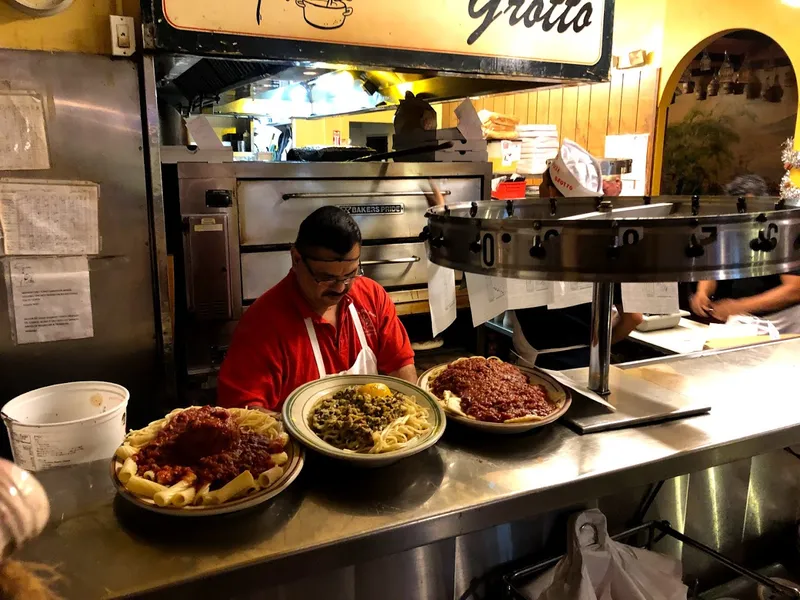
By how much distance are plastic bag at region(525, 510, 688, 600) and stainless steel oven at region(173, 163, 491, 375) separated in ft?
5.44

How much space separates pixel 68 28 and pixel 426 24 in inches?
A: 47.7

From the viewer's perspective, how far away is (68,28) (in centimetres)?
208

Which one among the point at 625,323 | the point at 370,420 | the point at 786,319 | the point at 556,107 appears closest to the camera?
the point at 370,420

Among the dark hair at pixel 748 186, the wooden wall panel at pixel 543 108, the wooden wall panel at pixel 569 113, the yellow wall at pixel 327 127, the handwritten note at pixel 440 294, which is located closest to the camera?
the handwritten note at pixel 440 294

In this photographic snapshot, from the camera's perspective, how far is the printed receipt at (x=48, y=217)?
2094 millimetres

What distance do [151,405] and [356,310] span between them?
0.97m

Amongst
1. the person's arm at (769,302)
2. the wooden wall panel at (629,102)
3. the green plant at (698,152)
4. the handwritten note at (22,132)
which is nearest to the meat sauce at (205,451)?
the handwritten note at (22,132)

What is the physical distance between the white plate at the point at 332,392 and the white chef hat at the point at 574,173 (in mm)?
2012

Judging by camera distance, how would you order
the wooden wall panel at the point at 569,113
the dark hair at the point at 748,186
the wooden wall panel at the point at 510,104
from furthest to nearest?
1. the wooden wall panel at the point at 510,104
2. the wooden wall panel at the point at 569,113
3. the dark hair at the point at 748,186

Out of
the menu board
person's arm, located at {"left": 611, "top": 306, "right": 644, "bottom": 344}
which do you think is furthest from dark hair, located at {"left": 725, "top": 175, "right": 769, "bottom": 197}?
the menu board

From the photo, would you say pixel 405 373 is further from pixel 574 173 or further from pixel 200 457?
pixel 574 173

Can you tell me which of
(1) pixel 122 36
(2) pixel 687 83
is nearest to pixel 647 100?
(2) pixel 687 83

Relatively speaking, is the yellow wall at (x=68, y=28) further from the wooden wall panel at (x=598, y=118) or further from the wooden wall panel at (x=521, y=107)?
the wooden wall panel at (x=521, y=107)

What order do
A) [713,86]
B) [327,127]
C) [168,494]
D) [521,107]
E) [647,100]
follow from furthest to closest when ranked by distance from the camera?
1. [327,127]
2. [521,107]
3. [713,86]
4. [647,100]
5. [168,494]
